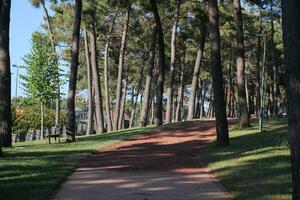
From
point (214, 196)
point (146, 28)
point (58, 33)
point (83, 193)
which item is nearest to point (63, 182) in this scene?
point (83, 193)

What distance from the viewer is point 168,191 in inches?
434

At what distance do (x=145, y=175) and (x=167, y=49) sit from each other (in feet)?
134

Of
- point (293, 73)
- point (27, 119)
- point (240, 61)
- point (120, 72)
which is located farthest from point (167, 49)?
point (293, 73)

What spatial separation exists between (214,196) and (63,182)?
12.3 ft

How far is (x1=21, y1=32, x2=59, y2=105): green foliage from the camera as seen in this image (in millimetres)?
44375

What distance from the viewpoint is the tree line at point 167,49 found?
19.9 m

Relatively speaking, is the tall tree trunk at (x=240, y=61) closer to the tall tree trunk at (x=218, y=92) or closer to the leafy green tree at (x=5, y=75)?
the tall tree trunk at (x=218, y=92)

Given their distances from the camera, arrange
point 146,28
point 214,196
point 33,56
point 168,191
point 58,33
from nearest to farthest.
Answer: point 214,196 < point 168,191 < point 33,56 < point 146,28 < point 58,33

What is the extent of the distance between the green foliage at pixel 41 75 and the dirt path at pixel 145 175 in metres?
22.6

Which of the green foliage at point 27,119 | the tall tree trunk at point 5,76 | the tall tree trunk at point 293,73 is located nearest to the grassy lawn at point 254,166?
the tall tree trunk at point 293,73

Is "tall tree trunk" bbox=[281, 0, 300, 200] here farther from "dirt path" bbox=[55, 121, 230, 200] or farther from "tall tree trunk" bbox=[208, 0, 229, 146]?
"tall tree trunk" bbox=[208, 0, 229, 146]

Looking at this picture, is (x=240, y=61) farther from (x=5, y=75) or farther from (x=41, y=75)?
(x=41, y=75)

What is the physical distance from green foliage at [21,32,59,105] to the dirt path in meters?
22.6

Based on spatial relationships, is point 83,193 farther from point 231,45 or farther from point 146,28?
point 231,45
